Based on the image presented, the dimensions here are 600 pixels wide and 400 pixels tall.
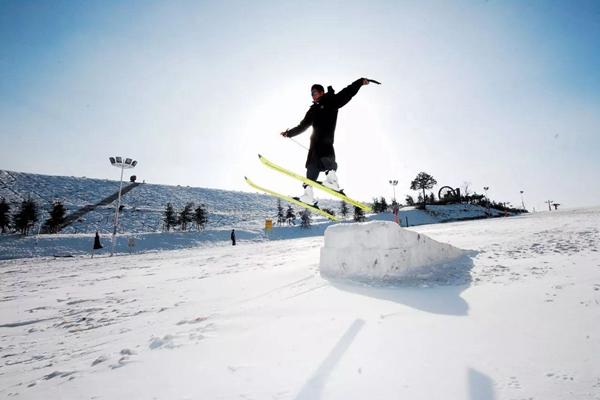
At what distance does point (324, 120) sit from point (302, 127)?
47 centimetres

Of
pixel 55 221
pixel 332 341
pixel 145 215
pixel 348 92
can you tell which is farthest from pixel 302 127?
pixel 145 215

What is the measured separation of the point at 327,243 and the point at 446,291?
224cm

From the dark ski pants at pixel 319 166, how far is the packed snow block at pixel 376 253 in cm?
115

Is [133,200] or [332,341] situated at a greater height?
[133,200]

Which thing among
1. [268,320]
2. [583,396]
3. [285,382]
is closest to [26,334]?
[268,320]

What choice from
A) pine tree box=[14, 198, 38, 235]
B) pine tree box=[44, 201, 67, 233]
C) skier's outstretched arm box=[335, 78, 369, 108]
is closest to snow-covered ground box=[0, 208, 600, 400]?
skier's outstretched arm box=[335, 78, 369, 108]

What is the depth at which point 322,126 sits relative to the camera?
17.5 ft

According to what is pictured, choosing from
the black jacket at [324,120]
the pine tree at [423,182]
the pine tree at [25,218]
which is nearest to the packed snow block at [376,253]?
the black jacket at [324,120]

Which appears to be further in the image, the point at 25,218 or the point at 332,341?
the point at 25,218

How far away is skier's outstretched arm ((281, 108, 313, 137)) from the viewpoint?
5.46m

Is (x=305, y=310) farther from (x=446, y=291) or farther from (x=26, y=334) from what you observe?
(x=26, y=334)

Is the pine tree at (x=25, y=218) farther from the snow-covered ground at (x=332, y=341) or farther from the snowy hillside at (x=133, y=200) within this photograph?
the snow-covered ground at (x=332, y=341)

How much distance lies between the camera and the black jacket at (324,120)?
202 inches

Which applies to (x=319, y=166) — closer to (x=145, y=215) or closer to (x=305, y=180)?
(x=305, y=180)
